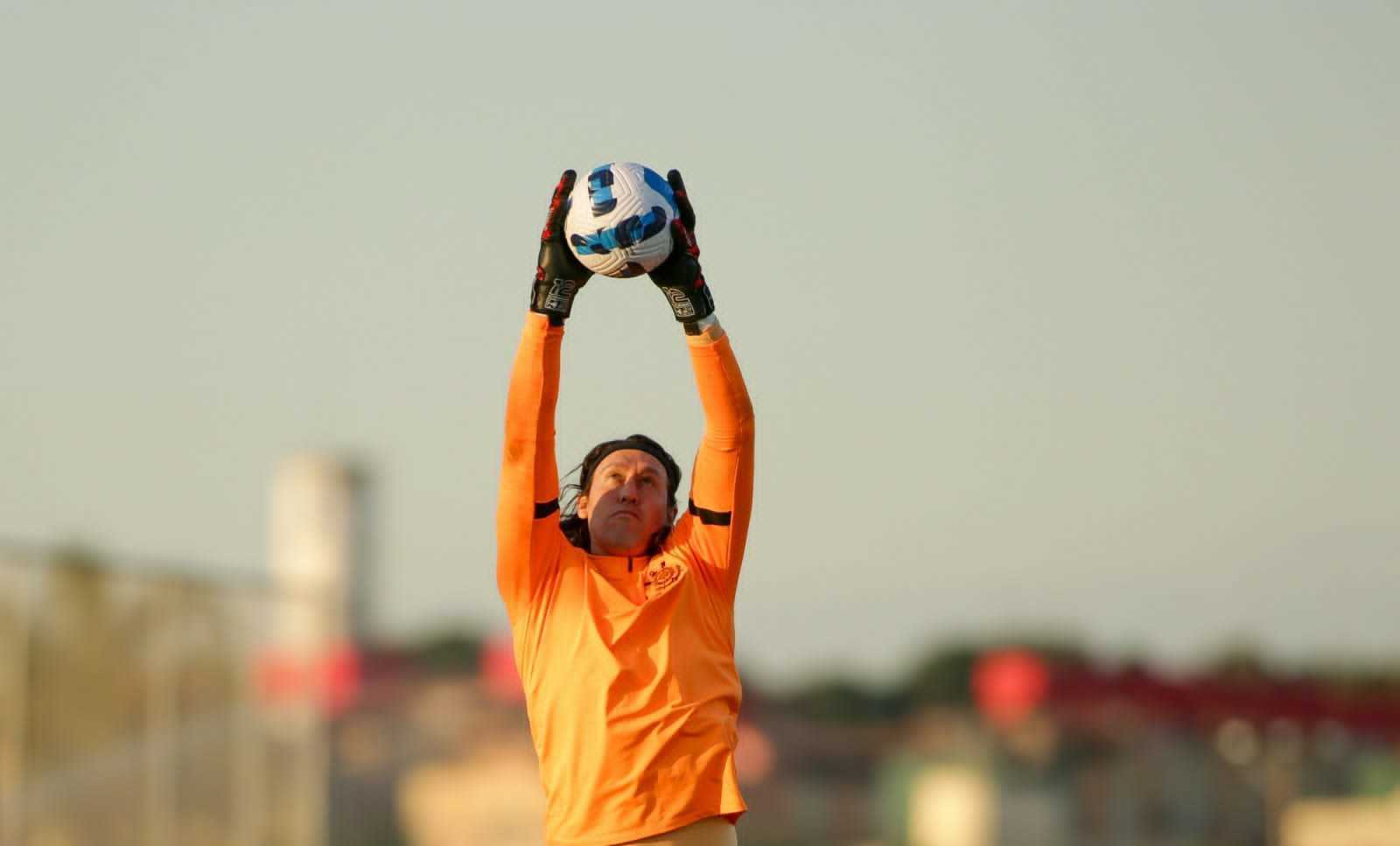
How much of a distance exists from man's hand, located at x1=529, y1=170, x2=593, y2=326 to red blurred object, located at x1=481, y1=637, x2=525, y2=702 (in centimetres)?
1920

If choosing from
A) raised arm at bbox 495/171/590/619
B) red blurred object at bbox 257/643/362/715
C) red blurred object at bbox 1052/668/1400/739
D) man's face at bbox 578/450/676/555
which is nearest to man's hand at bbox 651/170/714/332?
raised arm at bbox 495/171/590/619

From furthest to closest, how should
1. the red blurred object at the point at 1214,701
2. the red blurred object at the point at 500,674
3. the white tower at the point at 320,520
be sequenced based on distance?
the white tower at the point at 320,520
the red blurred object at the point at 1214,701
the red blurred object at the point at 500,674

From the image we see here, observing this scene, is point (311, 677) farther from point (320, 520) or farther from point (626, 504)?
point (320, 520)

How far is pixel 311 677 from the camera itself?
20.2 m

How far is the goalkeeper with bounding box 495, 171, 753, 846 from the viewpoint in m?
5.33

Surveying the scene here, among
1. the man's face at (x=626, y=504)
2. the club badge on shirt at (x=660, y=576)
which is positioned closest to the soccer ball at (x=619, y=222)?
the man's face at (x=626, y=504)

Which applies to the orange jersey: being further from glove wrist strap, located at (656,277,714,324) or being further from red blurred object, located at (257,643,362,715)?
red blurred object, located at (257,643,362,715)

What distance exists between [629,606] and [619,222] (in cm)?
107

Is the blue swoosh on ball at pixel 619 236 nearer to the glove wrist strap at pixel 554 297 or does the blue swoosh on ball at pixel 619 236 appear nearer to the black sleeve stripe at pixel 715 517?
the glove wrist strap at pixel 554 297

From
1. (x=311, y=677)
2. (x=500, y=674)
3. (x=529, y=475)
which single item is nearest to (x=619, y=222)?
(x=529, y=475)

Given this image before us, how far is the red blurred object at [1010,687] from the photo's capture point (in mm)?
33719

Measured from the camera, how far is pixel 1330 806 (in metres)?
36.5

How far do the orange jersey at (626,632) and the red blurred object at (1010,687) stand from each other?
28.8 m

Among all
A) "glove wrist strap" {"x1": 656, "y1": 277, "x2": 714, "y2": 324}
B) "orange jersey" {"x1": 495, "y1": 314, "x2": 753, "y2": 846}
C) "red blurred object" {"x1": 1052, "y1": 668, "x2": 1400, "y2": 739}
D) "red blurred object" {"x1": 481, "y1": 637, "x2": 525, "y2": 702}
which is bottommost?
"red blurred object" {"x1": 1052, "y1": 668, "x2": 1400, "y2": 739}
